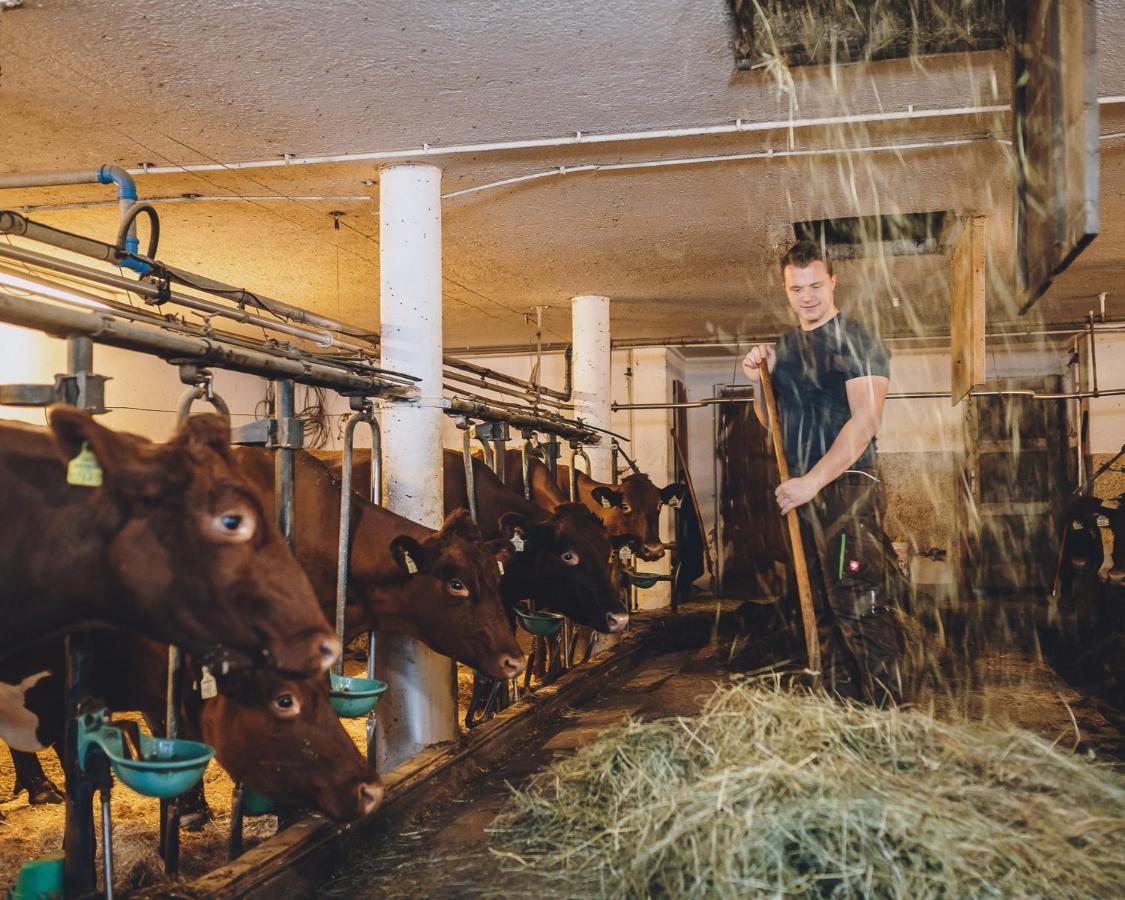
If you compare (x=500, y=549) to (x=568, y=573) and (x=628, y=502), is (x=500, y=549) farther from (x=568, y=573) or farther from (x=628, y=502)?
(x=628, y=502)

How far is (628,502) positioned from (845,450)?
4.85 metres

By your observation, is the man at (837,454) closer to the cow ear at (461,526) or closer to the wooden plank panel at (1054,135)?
the wooden plank panel at (1054,135)

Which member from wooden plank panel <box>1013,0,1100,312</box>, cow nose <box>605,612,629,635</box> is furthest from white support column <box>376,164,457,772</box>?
wooden plank panel <box>1013,0,1100,312</box>

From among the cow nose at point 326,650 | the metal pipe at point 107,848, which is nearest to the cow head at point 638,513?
the cow nose at point 326,650

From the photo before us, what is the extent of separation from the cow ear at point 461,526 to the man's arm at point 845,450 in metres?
1.25

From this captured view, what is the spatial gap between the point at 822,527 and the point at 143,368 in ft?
25.4

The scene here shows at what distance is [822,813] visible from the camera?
7.45ft

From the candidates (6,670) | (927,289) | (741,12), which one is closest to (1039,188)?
(741,12)

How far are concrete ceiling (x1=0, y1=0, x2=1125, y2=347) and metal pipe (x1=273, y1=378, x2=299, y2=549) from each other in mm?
1185

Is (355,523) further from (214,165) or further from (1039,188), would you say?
(1039,188)

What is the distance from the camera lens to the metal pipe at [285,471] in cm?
322

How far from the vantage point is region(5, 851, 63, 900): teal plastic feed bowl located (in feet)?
7.89

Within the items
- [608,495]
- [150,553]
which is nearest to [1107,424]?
[608,495]

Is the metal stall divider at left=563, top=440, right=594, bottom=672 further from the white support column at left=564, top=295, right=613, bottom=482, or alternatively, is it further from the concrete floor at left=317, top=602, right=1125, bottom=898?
the white support column at left=564, top=295, right=613, bottom=482
